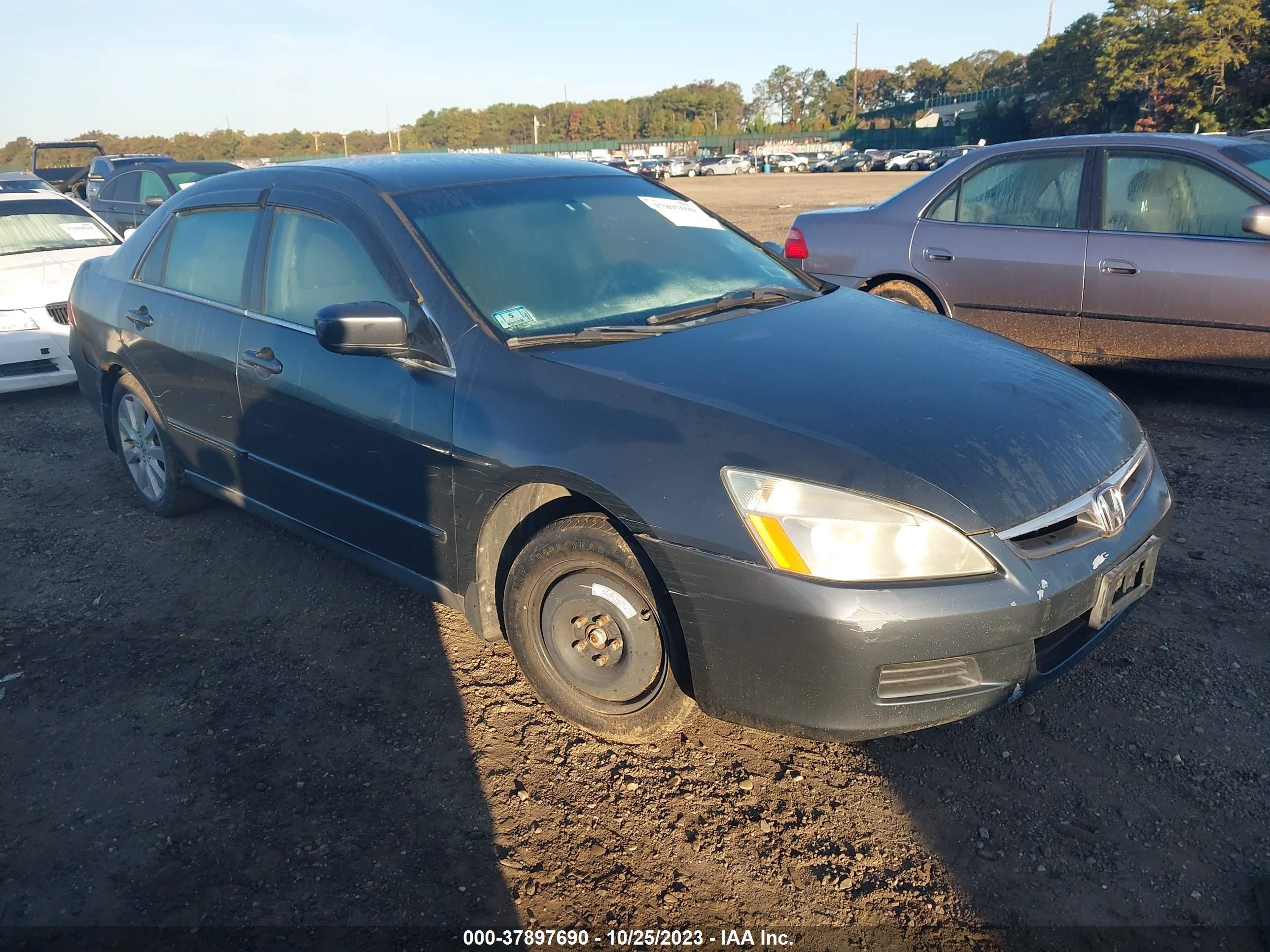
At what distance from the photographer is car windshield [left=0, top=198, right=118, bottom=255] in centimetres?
761

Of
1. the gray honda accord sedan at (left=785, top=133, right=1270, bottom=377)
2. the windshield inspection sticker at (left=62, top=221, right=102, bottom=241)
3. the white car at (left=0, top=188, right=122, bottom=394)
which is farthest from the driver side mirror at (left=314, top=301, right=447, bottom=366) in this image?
the windshield inspection sticker at (left=62, top=221, right=102, bottom=241)

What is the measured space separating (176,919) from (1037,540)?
2268mm

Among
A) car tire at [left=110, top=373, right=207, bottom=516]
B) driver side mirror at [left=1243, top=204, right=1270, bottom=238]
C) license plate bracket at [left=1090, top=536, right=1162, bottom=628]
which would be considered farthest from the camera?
driver side mirror at [left=1243, top=204, right=1270, bottom=238]

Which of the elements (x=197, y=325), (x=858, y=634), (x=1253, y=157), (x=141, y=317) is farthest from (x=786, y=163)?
(x=858, y=634)

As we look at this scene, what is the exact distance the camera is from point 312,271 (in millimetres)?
3322

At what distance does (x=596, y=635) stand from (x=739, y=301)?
1350mm

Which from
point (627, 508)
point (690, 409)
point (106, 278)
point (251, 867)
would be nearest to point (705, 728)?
point (627, 508)

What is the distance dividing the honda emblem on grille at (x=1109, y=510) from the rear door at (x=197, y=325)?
302cm

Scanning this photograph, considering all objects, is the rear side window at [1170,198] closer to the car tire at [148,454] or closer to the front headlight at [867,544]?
the front headlight at [867,544]

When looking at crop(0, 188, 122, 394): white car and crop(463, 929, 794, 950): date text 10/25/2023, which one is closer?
crop(463, 929, 794, 950): date text 10/25/2023

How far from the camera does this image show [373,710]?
2.93 metres

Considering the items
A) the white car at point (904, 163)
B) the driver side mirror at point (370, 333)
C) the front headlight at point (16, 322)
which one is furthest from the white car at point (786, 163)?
the driver side mirror at point (370, 333)

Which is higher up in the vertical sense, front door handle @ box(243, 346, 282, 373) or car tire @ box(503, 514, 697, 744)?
front door handle @ box(243, 346, 282, 373)

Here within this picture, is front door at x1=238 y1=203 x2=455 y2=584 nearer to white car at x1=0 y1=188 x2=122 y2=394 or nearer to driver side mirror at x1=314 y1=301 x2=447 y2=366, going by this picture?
driver side mirror at x1=314 y1=301 x2=447 y2=366
